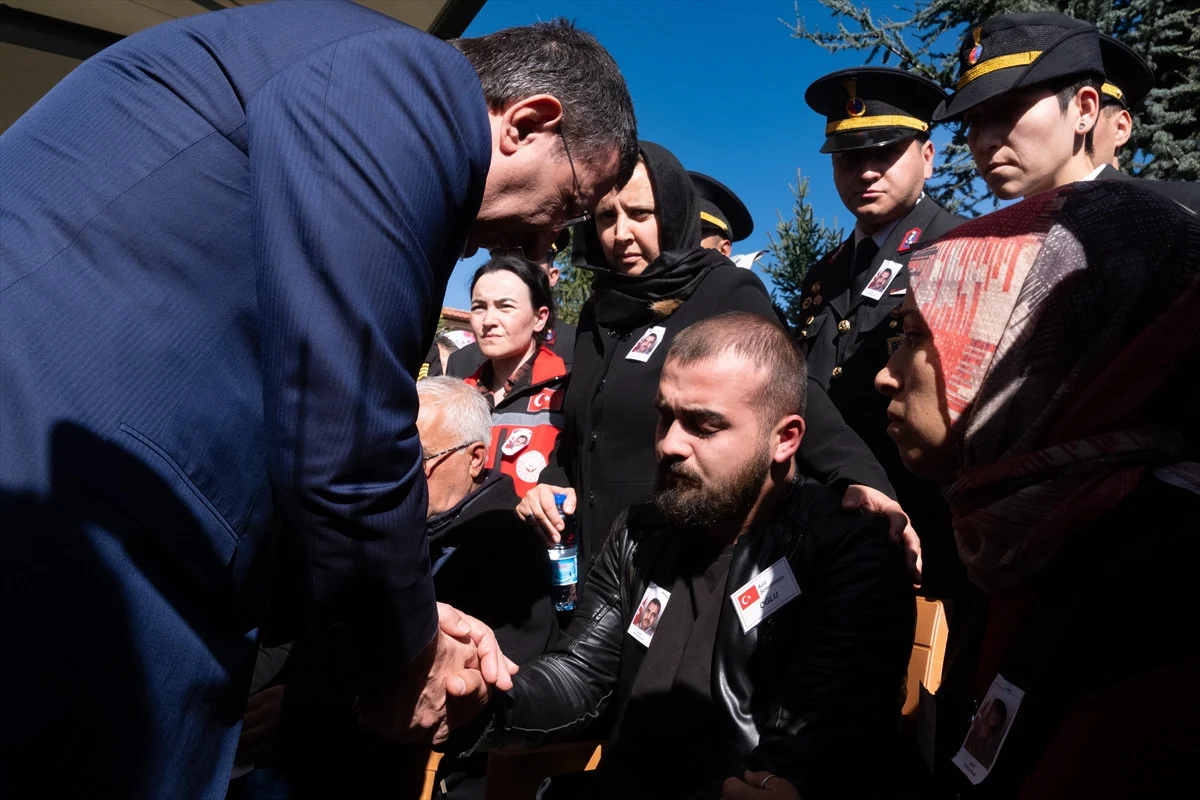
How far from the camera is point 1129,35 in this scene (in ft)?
20.5

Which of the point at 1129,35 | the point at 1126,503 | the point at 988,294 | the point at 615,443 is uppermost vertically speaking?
the point at 1129,35

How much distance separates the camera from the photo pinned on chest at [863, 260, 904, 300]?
342 centimetres

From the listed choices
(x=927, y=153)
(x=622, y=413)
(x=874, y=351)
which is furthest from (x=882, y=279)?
(x=622, y=413)

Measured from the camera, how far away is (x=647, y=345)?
3281 mm

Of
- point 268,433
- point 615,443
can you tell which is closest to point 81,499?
point 268,433

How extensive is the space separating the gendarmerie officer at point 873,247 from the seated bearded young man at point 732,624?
0.70m

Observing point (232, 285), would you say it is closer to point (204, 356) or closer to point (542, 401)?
point (204, 356)

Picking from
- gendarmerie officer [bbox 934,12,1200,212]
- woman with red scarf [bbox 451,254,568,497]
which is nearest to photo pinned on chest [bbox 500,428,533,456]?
woman with red scarf [bbox 451,254,568,497]

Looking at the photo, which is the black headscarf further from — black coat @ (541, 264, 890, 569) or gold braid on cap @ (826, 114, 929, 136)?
gold braid on cap @ (826, 114, 929, 136)

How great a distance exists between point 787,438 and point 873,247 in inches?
54.1

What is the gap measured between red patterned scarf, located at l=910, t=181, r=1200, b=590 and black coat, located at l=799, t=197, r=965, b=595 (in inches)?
49.6

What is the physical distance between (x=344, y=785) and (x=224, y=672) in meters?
1.35

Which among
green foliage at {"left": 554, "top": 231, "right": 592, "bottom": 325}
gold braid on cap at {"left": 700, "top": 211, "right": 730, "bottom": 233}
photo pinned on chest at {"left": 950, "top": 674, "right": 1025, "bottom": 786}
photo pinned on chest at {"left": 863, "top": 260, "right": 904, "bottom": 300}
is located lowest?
green foliage at {"left": 554, "top": 231, "right": 592, "bottom": 325}

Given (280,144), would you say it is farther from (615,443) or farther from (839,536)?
(615,443)
